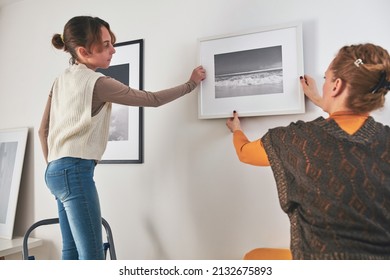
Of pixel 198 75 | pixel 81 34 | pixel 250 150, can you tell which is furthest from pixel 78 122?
pixel 250 150

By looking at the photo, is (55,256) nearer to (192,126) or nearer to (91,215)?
(91,215)

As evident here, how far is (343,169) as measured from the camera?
63 cm

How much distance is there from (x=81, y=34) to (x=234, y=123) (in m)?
0.54

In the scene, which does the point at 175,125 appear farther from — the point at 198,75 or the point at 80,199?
the point at 80,199

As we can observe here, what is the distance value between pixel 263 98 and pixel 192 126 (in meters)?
0.25

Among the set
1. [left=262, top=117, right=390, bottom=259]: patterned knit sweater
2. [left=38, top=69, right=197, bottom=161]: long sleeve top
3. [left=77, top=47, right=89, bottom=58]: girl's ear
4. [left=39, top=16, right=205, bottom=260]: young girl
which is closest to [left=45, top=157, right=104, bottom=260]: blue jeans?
[left=39, top=16, right=205, bottom=260]: young girl

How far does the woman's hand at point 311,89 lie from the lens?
2.86 feet

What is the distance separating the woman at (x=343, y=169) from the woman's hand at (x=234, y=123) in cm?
22

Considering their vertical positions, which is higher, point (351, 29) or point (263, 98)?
point (351, 29)

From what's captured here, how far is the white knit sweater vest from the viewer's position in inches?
35.8

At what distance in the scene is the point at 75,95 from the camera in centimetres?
93

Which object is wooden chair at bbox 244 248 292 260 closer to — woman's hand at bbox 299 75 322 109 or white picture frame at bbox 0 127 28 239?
woman's hand at bbox 299 75 322 109

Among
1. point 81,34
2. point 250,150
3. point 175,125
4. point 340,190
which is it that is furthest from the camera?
point 175,125

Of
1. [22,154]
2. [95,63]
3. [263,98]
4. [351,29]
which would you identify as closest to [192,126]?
[263,98]
